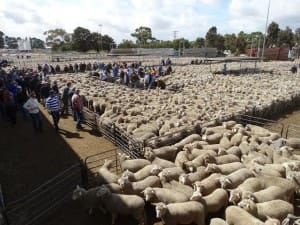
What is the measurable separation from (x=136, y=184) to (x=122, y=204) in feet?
2.35

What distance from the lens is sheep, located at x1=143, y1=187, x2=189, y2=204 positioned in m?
5.46

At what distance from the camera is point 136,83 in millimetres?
20625

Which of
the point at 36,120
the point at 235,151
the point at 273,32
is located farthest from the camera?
the point at 273,32

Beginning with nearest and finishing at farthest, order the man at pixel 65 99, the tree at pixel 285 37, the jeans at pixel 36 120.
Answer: the jeans at pixel 36 120 → the man at pixel 65 99 → the tree at pixel 285 37

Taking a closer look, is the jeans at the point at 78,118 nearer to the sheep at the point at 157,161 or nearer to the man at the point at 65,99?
the man at the point at 65,99

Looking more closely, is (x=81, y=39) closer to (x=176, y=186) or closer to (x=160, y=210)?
(x=176, y=186)

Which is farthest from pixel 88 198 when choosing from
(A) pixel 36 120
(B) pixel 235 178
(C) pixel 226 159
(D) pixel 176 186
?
(A) pixel 36 120

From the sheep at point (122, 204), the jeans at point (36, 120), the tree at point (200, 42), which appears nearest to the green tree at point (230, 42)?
the tree at point (200, 42)

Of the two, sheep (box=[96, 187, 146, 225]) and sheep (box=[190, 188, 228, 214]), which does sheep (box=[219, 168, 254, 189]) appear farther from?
sheep (box=[96, 187, 146, 225])

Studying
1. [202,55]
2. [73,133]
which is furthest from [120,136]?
[202,55]

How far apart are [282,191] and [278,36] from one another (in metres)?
100

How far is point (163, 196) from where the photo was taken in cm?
554

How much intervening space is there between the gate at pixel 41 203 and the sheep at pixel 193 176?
8.82 feet

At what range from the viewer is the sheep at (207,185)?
574 cm
